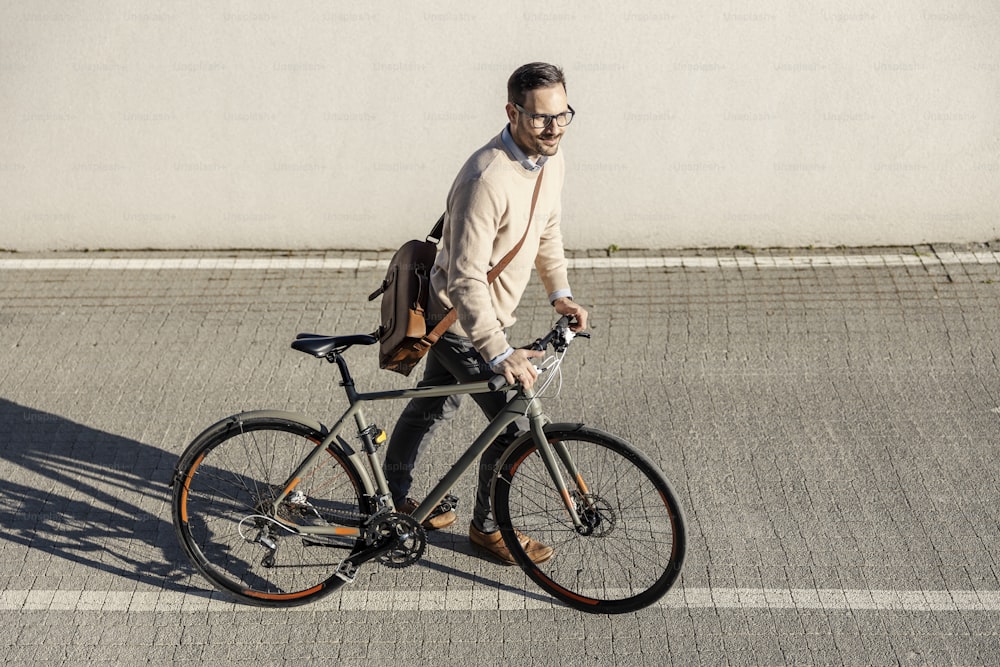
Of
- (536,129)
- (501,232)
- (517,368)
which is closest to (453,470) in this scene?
(517,368)

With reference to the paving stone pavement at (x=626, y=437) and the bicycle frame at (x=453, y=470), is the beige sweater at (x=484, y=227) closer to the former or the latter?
the bicycle frame at (x=453, y=470)

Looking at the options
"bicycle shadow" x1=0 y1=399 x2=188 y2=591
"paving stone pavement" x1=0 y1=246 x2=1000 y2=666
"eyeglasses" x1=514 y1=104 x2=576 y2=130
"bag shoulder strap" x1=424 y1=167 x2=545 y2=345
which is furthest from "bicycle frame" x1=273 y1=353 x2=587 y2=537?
"eyeglasses" x1=514 y1=104 x2=576 y2=130

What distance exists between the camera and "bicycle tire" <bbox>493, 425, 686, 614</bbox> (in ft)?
13.7

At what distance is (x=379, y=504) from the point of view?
434 centimetres

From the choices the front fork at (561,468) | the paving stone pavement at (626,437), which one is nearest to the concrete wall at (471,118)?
the paving stone pavement at (626,437)

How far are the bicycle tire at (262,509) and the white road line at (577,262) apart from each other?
3036mm

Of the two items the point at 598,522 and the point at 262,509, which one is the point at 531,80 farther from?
the point at 262,509

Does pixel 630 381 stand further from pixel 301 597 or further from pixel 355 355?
pixel 301 597

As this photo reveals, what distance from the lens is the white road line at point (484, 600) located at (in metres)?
4.41

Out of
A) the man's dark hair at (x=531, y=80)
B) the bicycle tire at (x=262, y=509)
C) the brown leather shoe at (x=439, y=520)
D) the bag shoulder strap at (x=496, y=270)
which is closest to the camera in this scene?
the man's dark hair at (x=531, y=80)

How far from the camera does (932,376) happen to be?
6.09 metres

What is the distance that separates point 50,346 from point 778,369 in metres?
4.46

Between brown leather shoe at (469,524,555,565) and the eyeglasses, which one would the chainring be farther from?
the eyeglasses

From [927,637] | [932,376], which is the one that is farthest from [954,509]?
[932,376]
